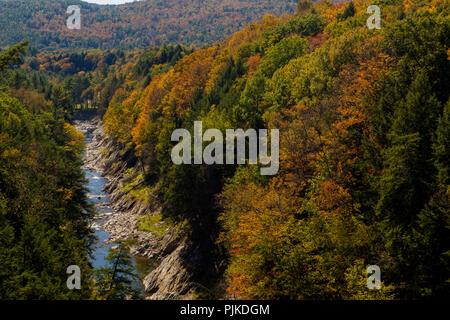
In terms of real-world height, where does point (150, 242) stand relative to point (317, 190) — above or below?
below

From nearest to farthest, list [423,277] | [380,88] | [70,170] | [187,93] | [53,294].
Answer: [423,277] → [53,294] → [380,88] → [70,170] → [187,93]

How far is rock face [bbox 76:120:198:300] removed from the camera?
4731cm

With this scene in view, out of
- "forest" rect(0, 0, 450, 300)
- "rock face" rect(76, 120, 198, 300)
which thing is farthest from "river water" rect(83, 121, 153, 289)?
"forest" rect(0, 0, 450, 300)

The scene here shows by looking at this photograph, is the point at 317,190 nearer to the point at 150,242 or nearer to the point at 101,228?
the point at 150,242

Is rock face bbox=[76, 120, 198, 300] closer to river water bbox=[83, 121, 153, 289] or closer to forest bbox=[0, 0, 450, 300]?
river water bbox=[83, 121, 153, 289]

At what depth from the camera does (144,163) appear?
88.0 m

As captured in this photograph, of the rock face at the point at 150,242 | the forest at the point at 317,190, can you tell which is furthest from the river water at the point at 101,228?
the forest at the point at 317,190

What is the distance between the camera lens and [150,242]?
59.2 metres

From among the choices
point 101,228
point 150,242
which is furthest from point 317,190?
point 101,228

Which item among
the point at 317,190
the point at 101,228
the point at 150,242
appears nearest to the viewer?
the point at 317,190

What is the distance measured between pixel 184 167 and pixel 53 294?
90.3ft
